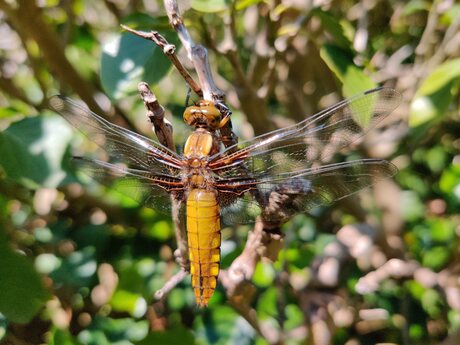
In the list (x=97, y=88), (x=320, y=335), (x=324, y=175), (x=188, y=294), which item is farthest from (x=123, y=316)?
(x=97, y=88)

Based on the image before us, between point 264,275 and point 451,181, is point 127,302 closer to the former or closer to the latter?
point 264,275

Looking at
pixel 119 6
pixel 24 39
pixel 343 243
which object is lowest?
pixel 343 243

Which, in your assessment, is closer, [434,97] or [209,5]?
[209,5]

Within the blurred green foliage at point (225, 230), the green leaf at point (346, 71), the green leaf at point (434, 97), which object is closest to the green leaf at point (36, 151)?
the blurred green foliage at point (225, 230)

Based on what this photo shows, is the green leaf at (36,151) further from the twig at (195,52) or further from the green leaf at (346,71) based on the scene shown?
the green leaf at (346,71)

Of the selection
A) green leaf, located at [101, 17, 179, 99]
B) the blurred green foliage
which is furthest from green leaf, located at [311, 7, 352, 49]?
green leaf, located at [101, 17, 179, 99]

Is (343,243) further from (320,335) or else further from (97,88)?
(97,88)

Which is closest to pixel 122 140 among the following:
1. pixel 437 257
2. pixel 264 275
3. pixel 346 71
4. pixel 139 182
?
pixel 139 182
